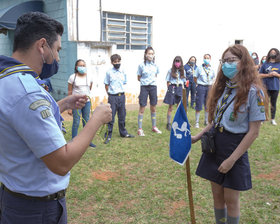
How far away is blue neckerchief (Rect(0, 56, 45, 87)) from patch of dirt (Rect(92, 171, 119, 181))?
328 centimetres

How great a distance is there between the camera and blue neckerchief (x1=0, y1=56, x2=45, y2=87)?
143 centimetres

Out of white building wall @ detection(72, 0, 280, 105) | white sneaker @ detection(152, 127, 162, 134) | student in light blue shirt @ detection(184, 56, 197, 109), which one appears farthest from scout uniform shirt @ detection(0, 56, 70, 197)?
student in light blue shirt @ detection(184, 56, 197, 109)

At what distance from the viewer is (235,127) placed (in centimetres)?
249

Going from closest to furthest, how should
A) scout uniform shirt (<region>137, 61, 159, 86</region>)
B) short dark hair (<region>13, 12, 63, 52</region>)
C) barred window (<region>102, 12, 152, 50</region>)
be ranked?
short dark hair (<region>13, 12, 63, 52</region>) → scout uniform shirt (<region>137, 61, 159, 86</region>) → barred window (<region>102, 12, 152, 50</region>)

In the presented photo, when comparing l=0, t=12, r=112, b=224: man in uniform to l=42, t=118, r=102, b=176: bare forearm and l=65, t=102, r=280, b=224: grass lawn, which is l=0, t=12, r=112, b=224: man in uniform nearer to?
l=42, t=118, r=102, b=176: bare forearm

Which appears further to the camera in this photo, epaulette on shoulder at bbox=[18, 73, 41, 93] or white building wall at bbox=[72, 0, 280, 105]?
white building wall at bbox=[72, 0, 280, 105]

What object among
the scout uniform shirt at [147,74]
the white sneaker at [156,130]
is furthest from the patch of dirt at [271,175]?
the scout uniform shirt at [147,74]

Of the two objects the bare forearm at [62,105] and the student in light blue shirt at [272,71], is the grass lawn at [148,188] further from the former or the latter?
the student in light blue shirt at [272,71]

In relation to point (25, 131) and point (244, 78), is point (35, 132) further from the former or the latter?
point (244, 78)

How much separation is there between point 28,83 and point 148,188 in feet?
10.4

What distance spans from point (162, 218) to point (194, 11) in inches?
418

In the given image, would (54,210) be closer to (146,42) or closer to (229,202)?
(229,202)

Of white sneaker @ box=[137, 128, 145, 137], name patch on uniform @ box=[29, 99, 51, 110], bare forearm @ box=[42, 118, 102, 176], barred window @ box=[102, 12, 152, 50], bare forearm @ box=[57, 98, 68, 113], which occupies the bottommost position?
white sneaker @ box=[137, 128, 145, 137]

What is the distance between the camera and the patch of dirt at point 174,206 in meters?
3.55
